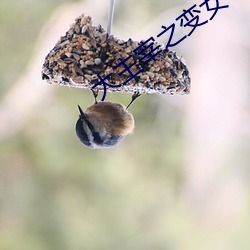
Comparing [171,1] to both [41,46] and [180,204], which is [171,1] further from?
[180,204]

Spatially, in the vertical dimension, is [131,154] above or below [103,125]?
above

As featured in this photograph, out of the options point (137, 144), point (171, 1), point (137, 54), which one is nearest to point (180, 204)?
point (137, 144)

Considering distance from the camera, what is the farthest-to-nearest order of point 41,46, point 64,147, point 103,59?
point 64,147 → point 41,46 → point 103,59

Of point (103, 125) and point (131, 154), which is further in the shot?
point (131, 154)

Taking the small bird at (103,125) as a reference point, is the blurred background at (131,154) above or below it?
above

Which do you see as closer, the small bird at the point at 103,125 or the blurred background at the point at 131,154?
the small bird at the point at 103,125
